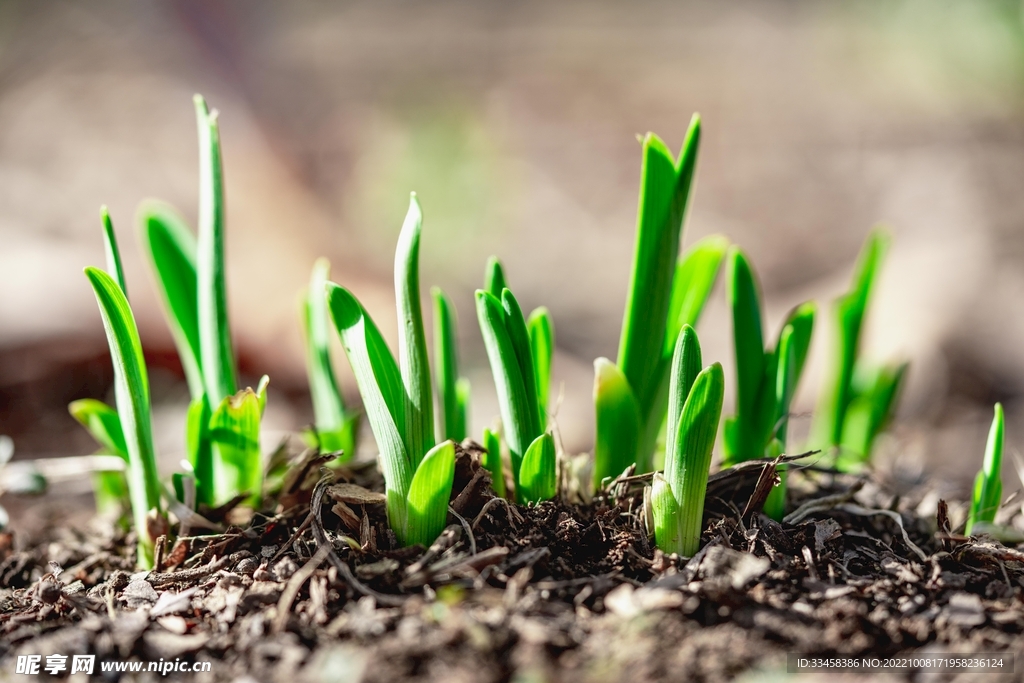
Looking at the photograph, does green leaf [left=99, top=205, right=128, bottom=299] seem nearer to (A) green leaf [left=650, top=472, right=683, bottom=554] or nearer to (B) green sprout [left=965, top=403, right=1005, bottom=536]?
(A) green leaf [left=650, top=472, right=683, bottom=554]

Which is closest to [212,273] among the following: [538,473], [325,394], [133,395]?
[133,395]

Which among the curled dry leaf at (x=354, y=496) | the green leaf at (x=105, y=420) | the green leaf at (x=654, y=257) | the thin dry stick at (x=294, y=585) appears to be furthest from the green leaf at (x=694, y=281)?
the green leaf at (x=105, y=420)

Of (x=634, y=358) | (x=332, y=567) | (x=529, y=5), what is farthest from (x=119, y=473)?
(x=529, y=5)

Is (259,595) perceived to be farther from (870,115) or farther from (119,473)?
(870,115)

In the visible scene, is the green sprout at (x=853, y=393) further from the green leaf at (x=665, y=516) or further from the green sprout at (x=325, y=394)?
the green sprout at (x=325, y=394)

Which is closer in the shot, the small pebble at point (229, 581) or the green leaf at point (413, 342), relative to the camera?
the green leaf at point (413, 342)

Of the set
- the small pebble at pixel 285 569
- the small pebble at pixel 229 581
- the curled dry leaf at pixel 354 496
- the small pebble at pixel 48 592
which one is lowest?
the small pebble at pixel 48 592
